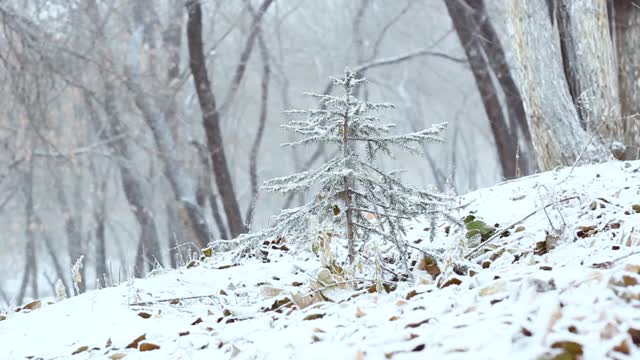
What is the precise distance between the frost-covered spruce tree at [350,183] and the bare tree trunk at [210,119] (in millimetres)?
6601

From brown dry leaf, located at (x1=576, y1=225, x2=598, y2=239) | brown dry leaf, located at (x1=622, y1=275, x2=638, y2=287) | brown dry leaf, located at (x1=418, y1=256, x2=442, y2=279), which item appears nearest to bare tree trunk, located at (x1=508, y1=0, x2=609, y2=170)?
brown dry leaf, located at (x1=576, y1=225, x2=598, y2=239)

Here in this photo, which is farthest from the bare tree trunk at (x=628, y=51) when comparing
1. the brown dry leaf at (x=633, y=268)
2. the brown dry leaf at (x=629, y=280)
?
the brown dry leaf at (x=629, y=280)

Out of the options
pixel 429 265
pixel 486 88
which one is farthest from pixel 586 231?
pixel 486 88

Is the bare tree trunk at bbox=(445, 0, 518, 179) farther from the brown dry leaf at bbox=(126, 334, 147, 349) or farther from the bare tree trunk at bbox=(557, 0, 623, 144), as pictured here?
the brown dry leaf at bbox=(126, 334, 147, 349)

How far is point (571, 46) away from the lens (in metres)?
6.34

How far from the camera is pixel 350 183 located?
3.53 meters

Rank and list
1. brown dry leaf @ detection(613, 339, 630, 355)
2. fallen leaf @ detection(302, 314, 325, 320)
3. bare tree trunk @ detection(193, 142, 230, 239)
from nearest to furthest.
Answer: brown dry leaf @ detection(613, 339, 630, 355), fallen leaf @ detection(302, 314, 325, 320), bare tree trunk @ detection(193, 142, 230, 239)

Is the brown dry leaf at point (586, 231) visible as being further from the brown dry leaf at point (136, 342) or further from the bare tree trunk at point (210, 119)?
the bare tree trunk at point (210, 119)

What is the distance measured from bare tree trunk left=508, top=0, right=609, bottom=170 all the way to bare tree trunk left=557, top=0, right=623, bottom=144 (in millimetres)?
169

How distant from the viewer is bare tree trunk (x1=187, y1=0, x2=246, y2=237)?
1020 cm

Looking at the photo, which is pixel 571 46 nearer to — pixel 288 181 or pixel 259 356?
pixel 288 181

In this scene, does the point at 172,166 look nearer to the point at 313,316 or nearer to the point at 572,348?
the point at 313,316

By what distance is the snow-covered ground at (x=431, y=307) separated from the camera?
1.96 metres

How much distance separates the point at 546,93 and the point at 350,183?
3.18 m
